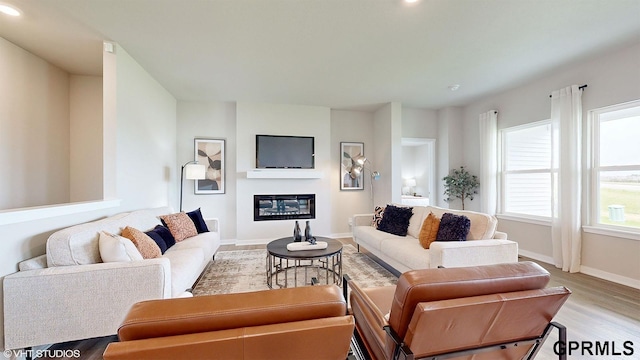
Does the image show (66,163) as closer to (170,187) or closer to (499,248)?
(170,187)

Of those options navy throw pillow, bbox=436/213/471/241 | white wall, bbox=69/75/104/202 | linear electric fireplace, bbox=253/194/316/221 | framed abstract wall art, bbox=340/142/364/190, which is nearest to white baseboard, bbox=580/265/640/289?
navy throw pillow, bbox=436/213/471/241

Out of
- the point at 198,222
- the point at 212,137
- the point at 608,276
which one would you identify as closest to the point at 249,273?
the point at 198,222

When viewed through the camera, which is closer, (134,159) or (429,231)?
(429,231)

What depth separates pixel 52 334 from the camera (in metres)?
1.67

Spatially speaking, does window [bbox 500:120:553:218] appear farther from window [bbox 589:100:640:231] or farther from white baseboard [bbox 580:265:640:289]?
white baseboard [bbox 580:265:640:289]

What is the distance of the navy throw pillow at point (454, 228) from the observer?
8.68ft

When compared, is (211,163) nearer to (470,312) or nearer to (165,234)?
(165,234)

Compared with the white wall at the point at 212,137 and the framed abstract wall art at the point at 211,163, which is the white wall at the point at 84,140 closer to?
the white wall at the point at 212,137

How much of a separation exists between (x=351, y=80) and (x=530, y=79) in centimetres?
269

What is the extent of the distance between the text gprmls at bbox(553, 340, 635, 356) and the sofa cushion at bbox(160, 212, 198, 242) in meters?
3.67

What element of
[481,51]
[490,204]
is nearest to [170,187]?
[481,51]

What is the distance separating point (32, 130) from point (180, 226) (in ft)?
6.57

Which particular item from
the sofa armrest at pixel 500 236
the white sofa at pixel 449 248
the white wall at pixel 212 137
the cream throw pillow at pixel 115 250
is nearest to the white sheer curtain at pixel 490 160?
the white sofa at pixel 449 248

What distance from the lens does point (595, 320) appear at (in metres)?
2.15
